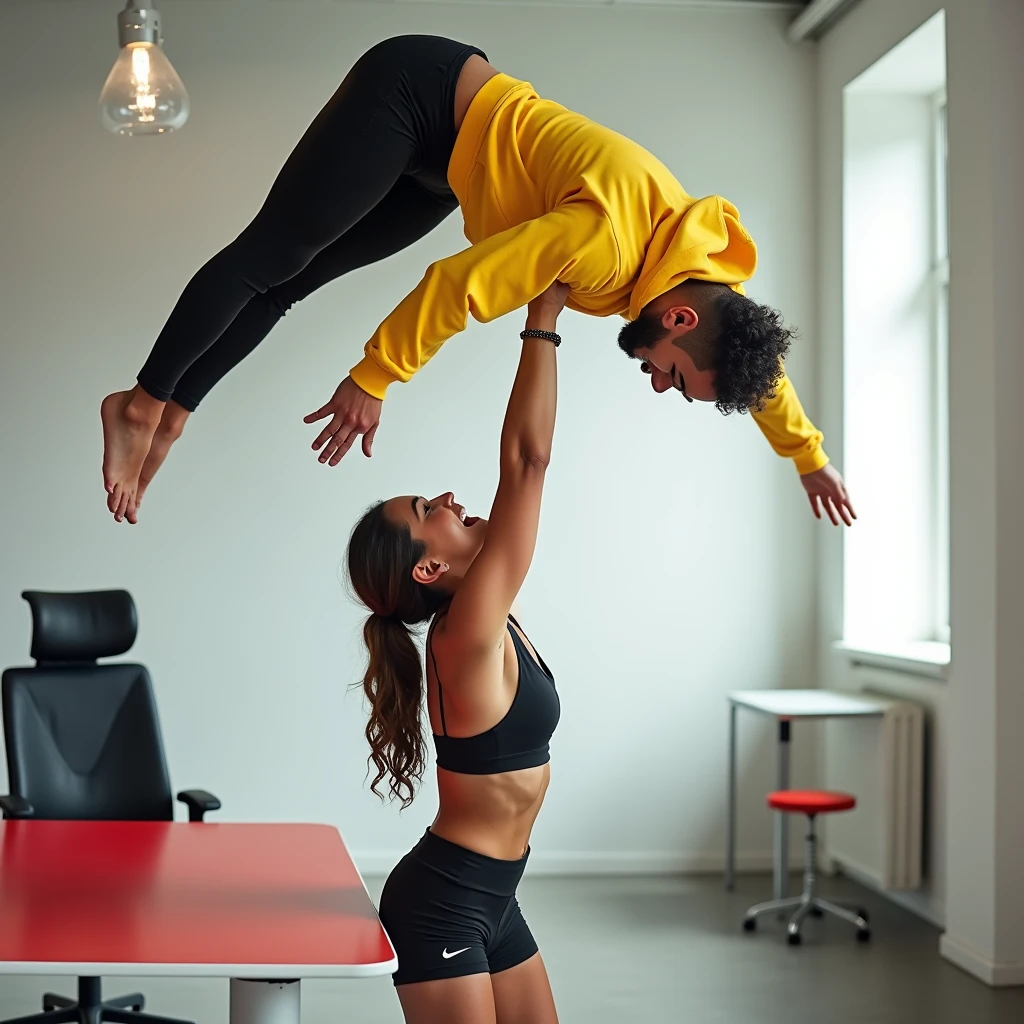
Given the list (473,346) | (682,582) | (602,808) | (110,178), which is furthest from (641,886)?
(110,178)

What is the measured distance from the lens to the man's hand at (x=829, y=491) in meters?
2.60

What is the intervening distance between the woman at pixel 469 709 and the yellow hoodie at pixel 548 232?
0.15 metres

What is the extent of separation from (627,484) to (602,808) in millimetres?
1452

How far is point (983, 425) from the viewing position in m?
4.14

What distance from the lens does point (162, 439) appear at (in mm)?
2340

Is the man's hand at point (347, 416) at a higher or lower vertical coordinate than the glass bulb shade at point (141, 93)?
lower

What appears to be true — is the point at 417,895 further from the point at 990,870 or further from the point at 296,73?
the point at 296,73

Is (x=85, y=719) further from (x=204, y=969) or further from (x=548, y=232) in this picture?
(x=548, y=232)

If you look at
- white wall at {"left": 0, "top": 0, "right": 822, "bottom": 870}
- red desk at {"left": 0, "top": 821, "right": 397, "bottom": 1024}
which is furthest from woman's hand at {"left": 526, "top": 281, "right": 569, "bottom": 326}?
white wall at {"left": 0, "top": 0, "right": 822, "bottom": 870}

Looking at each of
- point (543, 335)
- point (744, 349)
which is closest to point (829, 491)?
point (744, 349)

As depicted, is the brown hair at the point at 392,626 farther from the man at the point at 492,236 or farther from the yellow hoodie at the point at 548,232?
the yellow hoodie at the point at 548,232

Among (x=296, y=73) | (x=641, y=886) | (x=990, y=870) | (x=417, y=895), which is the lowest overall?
(x=641, y=886)

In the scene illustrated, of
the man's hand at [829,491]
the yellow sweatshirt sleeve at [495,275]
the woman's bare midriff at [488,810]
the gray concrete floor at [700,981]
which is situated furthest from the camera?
the gray concrete floor at [700,981]

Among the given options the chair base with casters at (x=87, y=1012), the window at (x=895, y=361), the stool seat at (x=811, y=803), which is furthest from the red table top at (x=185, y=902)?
the window at (x=895, y=361)
